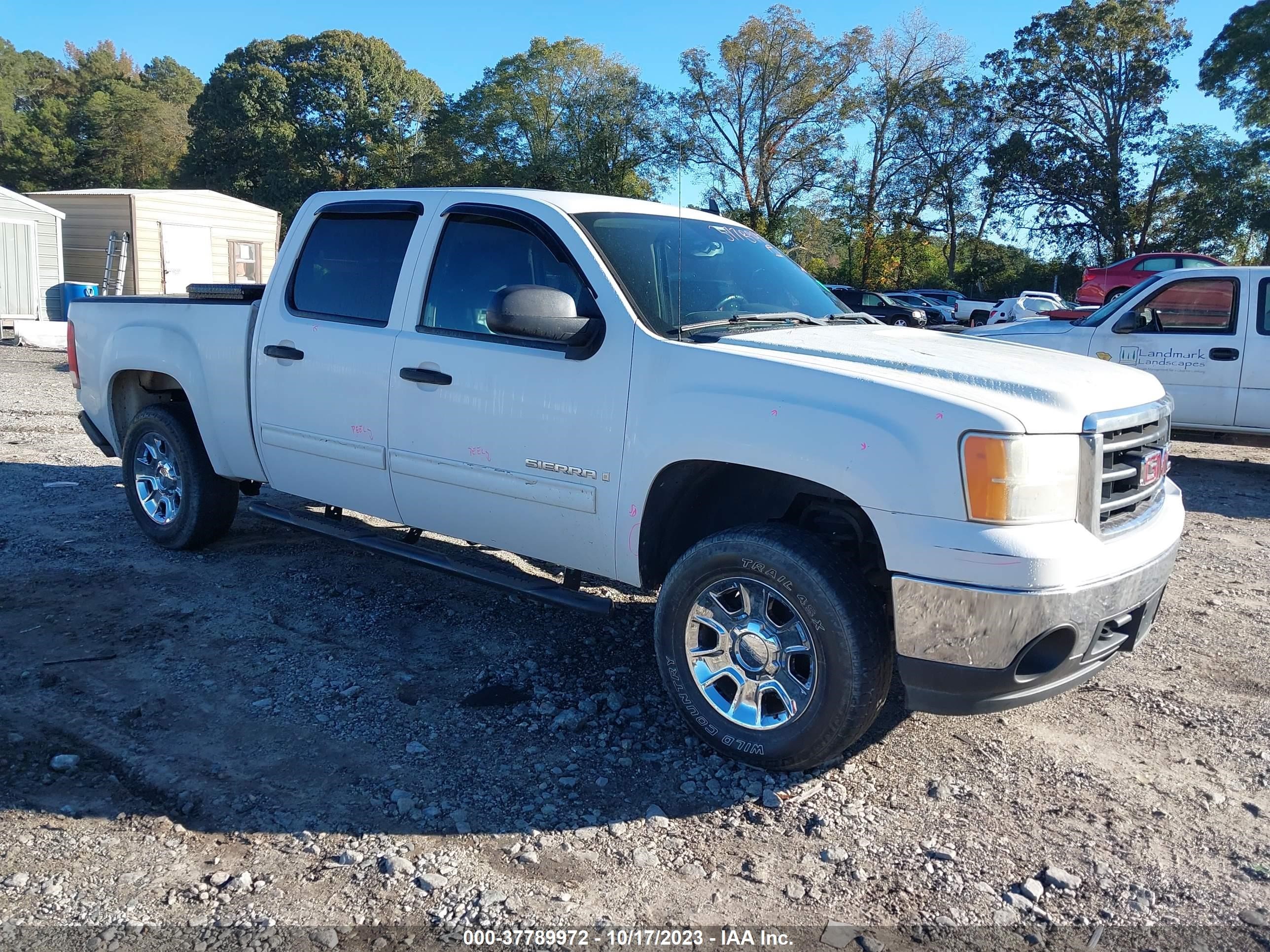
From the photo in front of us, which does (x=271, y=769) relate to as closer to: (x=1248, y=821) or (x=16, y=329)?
(x=1248, y=821)

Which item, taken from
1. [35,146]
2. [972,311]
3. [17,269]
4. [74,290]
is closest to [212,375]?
[74,290]

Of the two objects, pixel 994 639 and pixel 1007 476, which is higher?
pixel 1007 476

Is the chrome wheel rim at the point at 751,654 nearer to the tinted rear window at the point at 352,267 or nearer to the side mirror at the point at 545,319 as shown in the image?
the side mirror at the point at 545,319

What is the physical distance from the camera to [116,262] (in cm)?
2417

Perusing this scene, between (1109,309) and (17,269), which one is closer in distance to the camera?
(1109,309)

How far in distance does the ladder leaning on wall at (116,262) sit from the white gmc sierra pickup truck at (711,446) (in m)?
20.7

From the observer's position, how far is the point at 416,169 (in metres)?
47.6

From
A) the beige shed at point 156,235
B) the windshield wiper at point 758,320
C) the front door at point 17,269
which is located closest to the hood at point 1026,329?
the windshield wiper at point 758,320

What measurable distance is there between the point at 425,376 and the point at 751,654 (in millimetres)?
1903

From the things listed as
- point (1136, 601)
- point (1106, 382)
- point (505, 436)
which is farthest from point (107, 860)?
point (1106, 382)

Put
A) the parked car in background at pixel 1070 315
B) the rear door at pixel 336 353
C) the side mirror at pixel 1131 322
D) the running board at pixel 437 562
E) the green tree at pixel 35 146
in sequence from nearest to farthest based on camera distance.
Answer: the running board at pixel 437 562, the rear door at pixel 336 353, the side mirror at pixel 1131 322, the parked car in background at pixel 1070 315, the green tree at pixel 35 146

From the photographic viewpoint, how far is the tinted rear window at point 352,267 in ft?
15.7

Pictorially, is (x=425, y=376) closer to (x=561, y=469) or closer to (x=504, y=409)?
(x=504, y=409)

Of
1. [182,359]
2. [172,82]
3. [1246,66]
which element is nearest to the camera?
[182,359]
